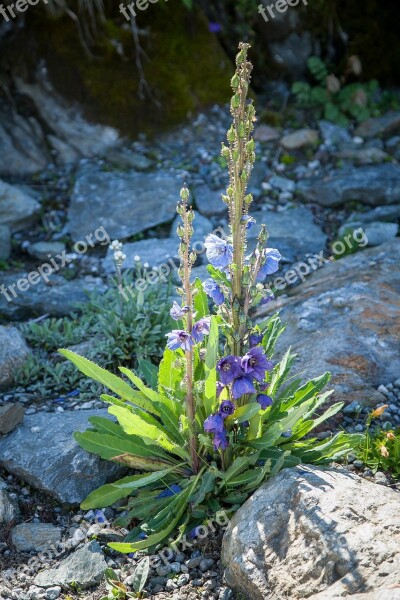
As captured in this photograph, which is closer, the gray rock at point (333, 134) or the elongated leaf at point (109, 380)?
the elongated leaf at point (109, 380)

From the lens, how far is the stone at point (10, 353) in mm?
5293

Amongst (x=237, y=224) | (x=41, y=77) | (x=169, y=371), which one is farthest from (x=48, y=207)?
(x=237, y=224)

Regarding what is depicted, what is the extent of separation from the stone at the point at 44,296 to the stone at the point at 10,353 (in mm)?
682

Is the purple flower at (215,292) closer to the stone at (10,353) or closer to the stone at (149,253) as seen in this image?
the stone at (10,353)

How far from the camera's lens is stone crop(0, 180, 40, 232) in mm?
7113

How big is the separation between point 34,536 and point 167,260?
288 cm

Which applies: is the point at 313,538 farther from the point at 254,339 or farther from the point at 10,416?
the point at 10,416

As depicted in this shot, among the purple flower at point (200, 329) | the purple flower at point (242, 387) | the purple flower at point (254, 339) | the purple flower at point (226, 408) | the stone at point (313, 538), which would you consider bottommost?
the stone at point (313, 538)

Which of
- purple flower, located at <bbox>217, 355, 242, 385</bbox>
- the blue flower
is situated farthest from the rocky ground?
purple flower, located at <bbox>217, 355, 242, 385</bbox>

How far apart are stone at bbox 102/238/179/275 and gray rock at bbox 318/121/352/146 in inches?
87.5

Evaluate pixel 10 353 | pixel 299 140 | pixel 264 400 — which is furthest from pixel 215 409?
pixel 299 140

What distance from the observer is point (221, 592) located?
12.1 ft

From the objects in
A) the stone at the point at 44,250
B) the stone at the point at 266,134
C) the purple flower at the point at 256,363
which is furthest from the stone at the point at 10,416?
the stone at the point at 266,134

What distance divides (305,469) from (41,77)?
556 centimetres
